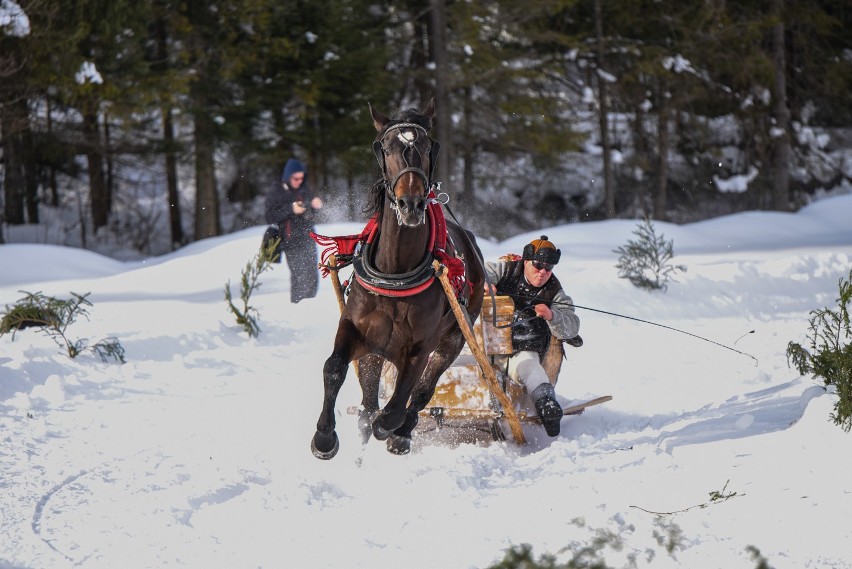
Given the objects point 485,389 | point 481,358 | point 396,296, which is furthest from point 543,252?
point 396,296

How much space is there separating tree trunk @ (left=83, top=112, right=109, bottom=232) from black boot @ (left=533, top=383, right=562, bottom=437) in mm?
14911

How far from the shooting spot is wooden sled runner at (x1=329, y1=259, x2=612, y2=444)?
5.89 m

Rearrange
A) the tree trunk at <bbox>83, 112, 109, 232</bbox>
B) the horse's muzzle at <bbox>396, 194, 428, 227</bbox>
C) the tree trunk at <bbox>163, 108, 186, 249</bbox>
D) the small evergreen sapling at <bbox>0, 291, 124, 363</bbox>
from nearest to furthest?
1. the horse's muzzle at <bbox>396, 194, 428, 227</bbox>
2. the small evergreen sapling at <bbox>0, 291, 124, 363</bbox>
3. the tree trunk at <bbox>83, 112, 109, 232</bbox>
4. the tree trunk at <bbox>163, 108, 186, 249</bbox>

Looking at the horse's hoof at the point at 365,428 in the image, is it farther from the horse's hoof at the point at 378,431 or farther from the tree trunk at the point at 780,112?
the tree trunk at the point at 780,112

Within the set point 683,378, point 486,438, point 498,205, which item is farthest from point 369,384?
point 498,205

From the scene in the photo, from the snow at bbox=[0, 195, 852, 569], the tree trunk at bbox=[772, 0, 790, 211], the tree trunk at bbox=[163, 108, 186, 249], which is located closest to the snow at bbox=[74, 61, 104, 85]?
the tree trunk at bbox=[163, 108, 186, 249]

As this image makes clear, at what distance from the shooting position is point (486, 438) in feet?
20.0

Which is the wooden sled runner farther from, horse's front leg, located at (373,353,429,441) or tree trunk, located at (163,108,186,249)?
tree trunk, located at (163,108,186,249)

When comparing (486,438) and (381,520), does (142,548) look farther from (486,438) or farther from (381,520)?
(486,438)

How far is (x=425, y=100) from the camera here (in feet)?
73.4

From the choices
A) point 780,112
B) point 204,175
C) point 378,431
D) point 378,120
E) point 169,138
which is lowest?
point 378,431

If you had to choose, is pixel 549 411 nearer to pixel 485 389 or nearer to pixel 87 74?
pixel 485 389

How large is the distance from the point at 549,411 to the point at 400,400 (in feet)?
4.00

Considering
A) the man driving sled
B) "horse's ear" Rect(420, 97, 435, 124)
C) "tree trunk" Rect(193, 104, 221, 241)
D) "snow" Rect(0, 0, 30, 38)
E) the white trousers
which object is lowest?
the white trousers
